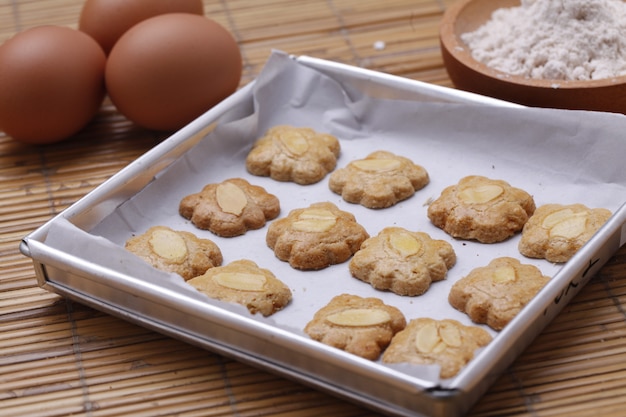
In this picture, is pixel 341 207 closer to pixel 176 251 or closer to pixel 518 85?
pixel 176 251

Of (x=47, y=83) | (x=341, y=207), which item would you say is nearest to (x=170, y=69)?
(x=47, y=83)

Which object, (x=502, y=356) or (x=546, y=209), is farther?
(x=546, y=209)

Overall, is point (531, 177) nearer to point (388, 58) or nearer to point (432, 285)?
point (432, 285)

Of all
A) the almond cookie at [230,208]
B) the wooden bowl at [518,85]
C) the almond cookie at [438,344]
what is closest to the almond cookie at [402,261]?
the almond cookie at [438,344]

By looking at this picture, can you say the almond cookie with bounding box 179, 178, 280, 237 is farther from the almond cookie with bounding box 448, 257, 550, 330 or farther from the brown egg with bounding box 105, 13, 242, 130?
the almond cookie with bounding box 448, 257, 550, 330

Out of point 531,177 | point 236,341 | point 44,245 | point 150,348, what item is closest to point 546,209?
point 531,177

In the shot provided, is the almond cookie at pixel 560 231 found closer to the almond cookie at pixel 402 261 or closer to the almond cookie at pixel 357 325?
the almond cookie at pixel 402 261
